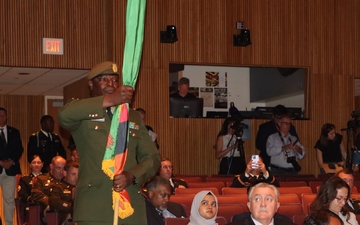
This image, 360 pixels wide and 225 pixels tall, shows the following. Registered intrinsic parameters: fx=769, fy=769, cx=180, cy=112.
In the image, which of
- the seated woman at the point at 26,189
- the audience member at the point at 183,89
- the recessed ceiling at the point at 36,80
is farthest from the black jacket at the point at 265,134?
the seated woman at the point at 26,189

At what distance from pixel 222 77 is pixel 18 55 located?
3.46 m

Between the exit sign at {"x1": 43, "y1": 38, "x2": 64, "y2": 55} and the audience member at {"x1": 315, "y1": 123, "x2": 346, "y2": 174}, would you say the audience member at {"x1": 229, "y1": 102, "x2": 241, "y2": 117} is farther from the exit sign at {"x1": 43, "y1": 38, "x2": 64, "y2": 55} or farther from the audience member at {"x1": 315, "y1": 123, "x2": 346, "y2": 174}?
the exit sign at {"x1": 43, "y1": 38, "x2": 64, "y2": 55}

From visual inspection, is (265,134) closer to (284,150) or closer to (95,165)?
(284,150)

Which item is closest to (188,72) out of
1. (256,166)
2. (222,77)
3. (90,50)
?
(222,77)

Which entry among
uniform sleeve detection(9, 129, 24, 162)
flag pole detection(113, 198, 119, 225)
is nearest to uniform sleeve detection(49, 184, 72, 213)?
uniform sleeve detection(9, 129, 24, 162)

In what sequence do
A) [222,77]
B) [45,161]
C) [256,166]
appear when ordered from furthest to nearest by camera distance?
[222,77], [45,161], [256,166]

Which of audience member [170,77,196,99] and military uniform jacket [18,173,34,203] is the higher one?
audience member [170,77,196,99]

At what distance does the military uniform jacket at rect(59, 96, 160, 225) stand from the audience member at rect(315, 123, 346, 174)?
796 centimetres

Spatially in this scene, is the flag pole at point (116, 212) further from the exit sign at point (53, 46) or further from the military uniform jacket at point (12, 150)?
the exit sign at point (53, 46)

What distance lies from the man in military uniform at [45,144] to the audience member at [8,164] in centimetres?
50

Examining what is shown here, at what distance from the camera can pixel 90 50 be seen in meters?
12.5

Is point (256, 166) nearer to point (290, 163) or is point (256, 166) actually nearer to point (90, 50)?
point (290, 163)

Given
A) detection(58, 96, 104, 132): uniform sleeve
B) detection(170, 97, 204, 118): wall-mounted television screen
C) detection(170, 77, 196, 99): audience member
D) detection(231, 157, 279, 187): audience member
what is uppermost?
detection(170, 77, 196, 99): audience member

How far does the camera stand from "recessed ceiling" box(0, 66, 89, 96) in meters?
12.7
